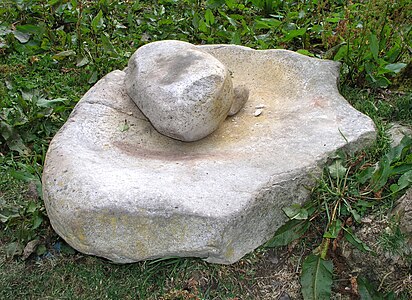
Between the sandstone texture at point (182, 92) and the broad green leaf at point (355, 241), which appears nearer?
the broad green leaf at point (355, 241)

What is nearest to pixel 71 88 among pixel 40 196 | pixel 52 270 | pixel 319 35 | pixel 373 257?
pixel 40 196

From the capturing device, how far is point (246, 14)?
4996mm

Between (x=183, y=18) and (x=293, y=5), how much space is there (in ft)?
3.07

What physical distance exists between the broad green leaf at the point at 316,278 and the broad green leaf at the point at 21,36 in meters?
2.99

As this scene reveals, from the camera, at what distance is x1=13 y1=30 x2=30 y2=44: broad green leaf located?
470 cm

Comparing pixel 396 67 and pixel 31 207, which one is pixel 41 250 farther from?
pixel 396 67

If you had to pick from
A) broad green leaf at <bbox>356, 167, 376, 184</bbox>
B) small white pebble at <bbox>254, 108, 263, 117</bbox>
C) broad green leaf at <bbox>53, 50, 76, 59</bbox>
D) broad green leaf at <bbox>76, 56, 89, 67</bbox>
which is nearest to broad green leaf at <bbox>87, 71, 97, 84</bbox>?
broad green leaf at <bbox>76, 56, 89, 67</bbox>

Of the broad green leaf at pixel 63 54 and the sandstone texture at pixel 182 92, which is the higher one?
the sandstone texture at pixel 182 92

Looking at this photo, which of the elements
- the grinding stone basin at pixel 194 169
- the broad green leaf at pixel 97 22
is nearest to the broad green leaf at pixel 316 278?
the grinding stone basin at pixel 194 169

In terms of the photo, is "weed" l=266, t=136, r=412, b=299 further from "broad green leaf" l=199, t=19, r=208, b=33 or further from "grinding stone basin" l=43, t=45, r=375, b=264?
"broad green leaf" l=199, t=19, r=208, b=33

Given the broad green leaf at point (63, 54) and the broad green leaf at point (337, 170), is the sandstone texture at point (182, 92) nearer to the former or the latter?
the broad green leaf at point (337, 170)

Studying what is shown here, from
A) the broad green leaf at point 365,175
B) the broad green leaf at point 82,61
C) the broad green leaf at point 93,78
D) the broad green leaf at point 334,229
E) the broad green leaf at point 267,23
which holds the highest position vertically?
the broad green leaf at point 365,175

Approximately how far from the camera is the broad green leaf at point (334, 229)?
2.85m

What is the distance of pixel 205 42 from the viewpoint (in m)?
4.71
